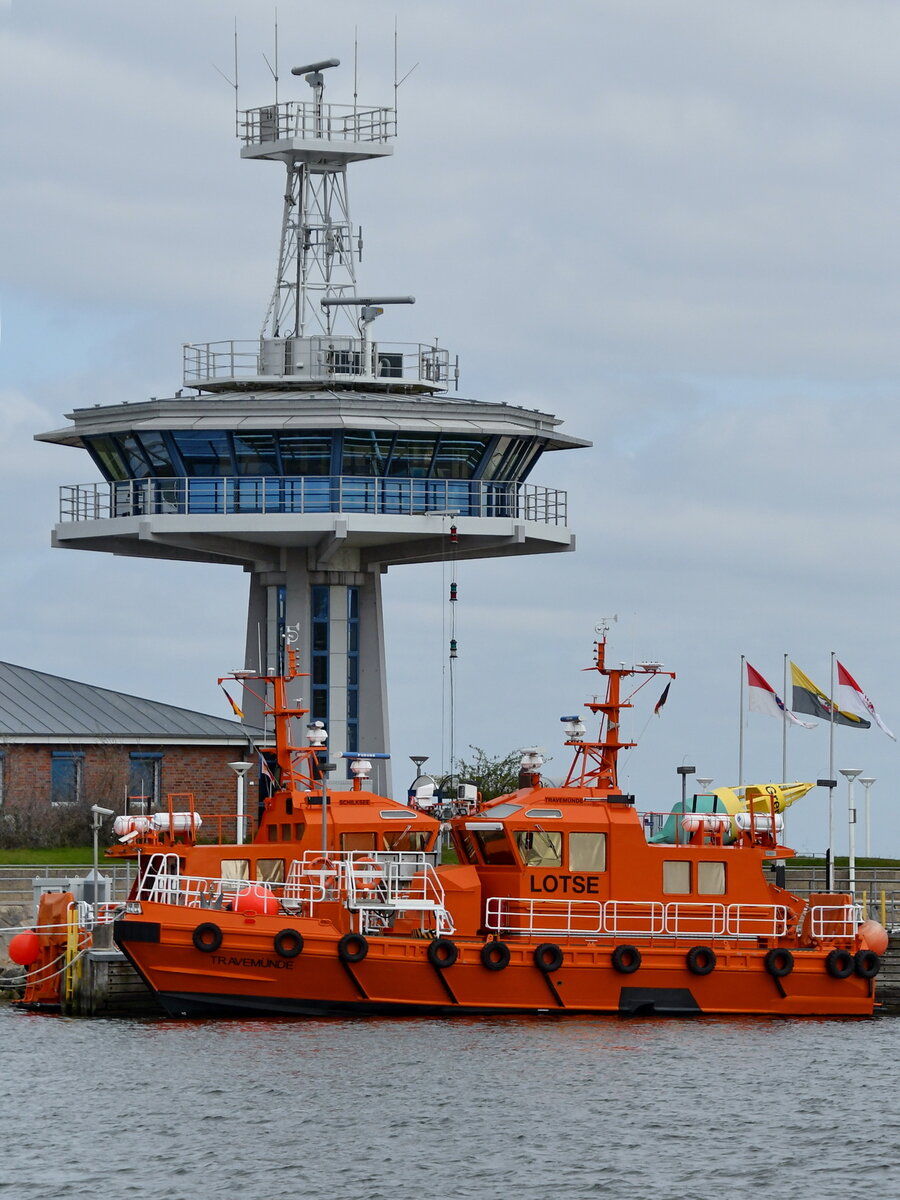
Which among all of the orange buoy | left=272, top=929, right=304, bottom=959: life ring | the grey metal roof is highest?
the grey metal roof

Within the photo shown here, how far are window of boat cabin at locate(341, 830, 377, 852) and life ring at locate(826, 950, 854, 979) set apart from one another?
8160 mm

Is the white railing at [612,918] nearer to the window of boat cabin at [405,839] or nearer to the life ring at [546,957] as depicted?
the life ring at [546,957]

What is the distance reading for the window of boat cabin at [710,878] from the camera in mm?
47281

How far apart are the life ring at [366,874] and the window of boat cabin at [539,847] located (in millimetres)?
2457

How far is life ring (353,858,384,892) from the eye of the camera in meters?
46.3

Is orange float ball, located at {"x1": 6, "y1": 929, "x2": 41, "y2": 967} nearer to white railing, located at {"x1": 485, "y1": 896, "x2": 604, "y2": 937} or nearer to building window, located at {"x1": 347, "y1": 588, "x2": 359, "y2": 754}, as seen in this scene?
white railing, located at {"x1": 485, "y1": 896, "x2": 604, "y2": 937}

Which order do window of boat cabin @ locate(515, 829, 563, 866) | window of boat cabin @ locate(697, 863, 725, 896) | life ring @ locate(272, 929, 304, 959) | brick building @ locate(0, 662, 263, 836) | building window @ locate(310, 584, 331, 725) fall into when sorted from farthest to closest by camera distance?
1. building window @ locate(310, 584, 331, 725)
2. brick building @ locate(0, 662, 263, 836)
3. window of boat cabin @ locate(697, 863, 725, 896)
4. window of boat cabin @ locate(515, 829, 563, 866)
5. life ring @ locate(272, 929, 304, 959)

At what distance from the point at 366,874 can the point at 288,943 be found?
1933 millimetres

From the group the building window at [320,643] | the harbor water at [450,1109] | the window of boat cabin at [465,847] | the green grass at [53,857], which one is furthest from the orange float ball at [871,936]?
the building window at [320,643]

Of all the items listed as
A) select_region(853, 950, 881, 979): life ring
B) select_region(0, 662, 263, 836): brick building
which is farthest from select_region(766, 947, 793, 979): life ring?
select_region(0, 662, 263, 836): brick building

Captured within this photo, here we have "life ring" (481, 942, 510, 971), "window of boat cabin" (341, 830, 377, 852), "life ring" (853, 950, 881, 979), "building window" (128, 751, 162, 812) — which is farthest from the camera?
"building window" (128, 751, 162, 812)

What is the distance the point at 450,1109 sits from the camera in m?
38.9

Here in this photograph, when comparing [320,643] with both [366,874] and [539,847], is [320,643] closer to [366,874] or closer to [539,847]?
[539,847]

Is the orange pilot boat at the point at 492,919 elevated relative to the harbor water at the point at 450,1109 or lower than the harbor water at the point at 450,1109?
elevated
